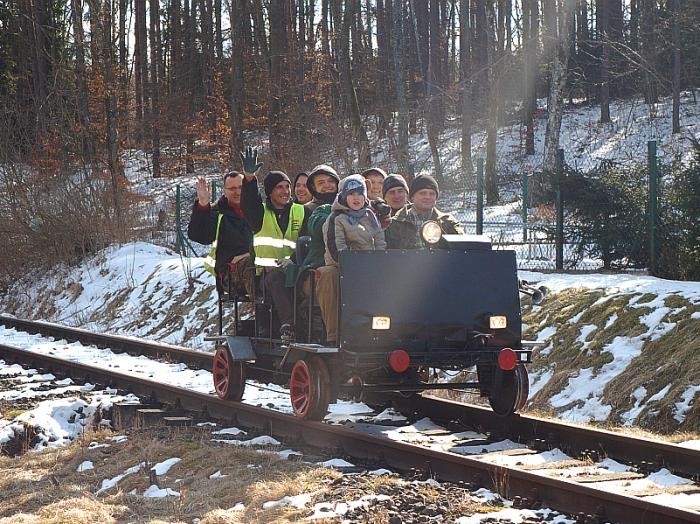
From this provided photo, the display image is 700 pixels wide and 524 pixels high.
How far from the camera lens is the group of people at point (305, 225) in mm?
8469

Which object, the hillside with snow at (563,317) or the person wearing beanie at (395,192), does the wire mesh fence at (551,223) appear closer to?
the hillside with snow at (563,317)

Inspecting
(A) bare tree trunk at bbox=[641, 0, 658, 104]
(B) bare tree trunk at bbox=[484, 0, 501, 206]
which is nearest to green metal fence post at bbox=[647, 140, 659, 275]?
(B) bare tree trunk at bbox=[484, 0, 501, 206]

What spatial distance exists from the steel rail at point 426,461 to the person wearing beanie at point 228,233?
1.20 m

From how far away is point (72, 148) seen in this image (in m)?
28.3

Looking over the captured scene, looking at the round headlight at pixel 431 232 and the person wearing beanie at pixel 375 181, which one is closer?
the round headlight at pixel 431 232

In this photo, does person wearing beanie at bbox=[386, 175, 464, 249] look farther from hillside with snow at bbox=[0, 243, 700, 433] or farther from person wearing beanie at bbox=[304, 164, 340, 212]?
hillside with snow at bbox=[0, 243, 700, 433]

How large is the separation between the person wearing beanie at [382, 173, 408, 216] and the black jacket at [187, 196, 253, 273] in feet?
5.06

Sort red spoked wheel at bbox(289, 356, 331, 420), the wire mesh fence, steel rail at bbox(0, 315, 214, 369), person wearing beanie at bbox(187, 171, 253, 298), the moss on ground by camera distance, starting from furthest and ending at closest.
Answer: the wire mesh fence → steel rail at bbox(0, 315, 214, 369) → person wearing beanie at bbox(187, 171, 253, 298) → the moss on ground → red spoked wheel at bbox(289, 356, 331, 420)

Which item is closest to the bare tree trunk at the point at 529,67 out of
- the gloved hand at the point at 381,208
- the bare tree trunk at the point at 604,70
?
the bare tree trunk at the point at 604,70

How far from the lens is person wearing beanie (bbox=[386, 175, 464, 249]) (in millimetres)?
9016

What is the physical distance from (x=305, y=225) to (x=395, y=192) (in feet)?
3.13

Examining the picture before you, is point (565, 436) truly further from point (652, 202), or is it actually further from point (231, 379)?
point (652, 202)

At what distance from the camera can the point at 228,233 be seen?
34.3 ft

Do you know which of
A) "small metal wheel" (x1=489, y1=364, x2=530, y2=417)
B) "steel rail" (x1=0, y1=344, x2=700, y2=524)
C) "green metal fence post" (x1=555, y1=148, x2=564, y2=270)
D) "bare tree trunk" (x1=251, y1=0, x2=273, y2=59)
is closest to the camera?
"steel rail" (x1=0, y1=344, x2=700, y2=524)
